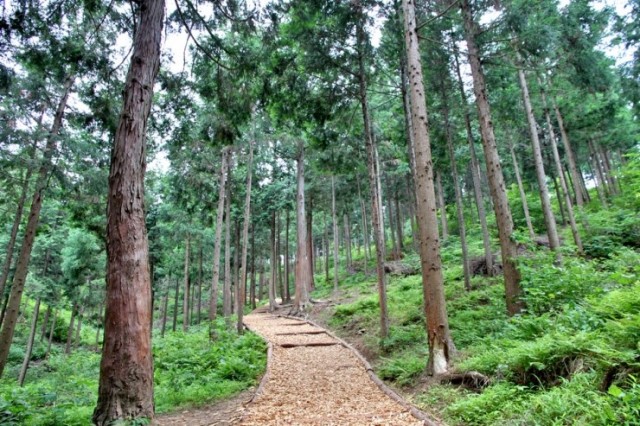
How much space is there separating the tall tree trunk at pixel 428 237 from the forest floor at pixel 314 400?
107 centimetres

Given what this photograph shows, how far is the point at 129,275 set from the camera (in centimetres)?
369

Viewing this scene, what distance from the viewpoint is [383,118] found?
16.9 m

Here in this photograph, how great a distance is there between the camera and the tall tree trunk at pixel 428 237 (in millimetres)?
5496

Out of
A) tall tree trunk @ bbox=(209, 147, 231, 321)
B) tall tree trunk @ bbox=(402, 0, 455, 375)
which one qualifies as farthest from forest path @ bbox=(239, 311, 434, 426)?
tall tree trunk @ bbox=(209, 147, 231, 321)

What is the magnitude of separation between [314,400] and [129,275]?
11.3 ft

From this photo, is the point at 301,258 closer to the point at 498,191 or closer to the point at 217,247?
the point at 217,247

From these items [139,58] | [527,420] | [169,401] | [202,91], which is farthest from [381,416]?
[202,91]

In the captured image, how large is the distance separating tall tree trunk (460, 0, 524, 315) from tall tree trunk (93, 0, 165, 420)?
6637 mm

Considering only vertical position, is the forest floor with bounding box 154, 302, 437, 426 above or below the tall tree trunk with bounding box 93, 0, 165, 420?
below

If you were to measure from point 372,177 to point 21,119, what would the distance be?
9.36 meters

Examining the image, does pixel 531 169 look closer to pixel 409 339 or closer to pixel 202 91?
pixel 409 339

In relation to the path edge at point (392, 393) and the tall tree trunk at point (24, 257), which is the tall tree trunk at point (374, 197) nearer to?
the path edge at point (392, 393)

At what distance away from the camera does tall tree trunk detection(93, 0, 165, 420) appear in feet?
11.2

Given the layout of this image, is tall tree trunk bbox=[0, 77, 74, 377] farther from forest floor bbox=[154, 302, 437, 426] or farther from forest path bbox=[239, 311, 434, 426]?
forest path bbox=[239, 311, 434, 426]
